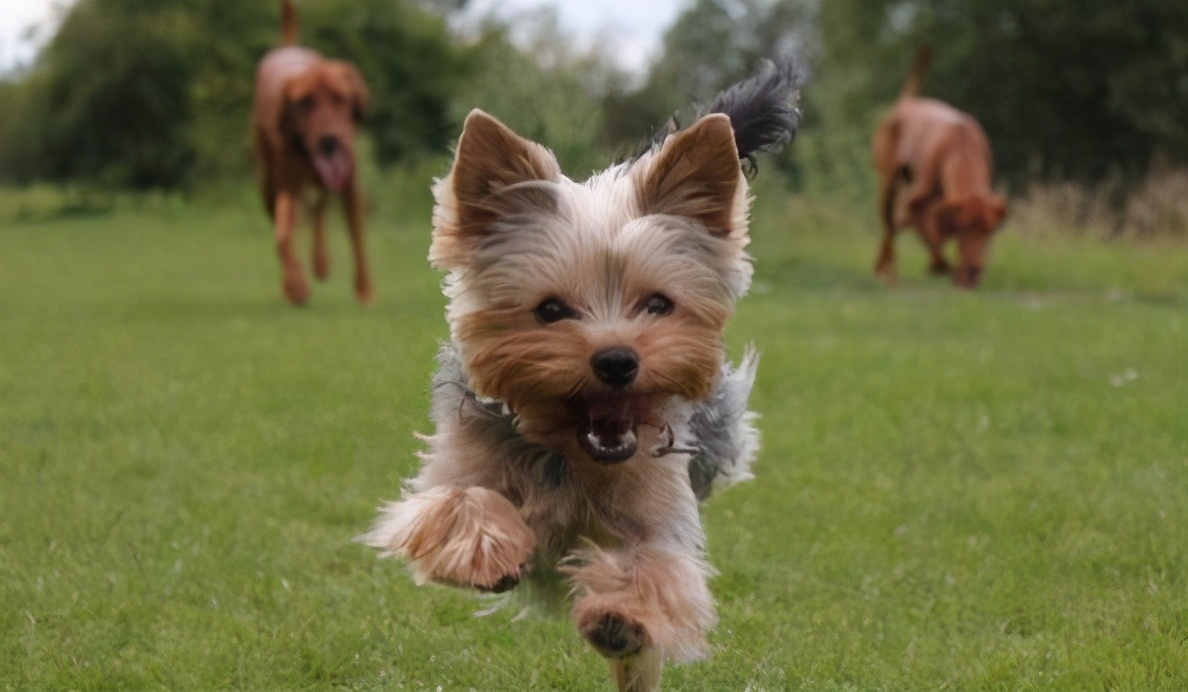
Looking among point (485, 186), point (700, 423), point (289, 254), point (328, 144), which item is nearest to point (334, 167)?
point (328, 144)

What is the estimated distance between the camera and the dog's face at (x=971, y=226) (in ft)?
54.4

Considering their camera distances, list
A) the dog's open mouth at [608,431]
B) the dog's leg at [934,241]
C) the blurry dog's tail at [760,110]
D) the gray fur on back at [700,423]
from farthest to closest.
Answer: the dog's leg at [934,241]
the blurry dog's tail at [760,110]
the gray fur on back at [700,423]
the dog's open mouth at [608,431]

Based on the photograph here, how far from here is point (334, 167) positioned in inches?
526

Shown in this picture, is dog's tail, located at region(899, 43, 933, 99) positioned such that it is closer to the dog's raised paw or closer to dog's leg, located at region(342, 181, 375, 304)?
dog's leg, located at region(342, 181, 375, 304)

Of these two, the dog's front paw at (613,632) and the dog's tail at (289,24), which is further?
the dog's tail at (289,24)

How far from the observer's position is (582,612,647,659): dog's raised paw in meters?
3.06

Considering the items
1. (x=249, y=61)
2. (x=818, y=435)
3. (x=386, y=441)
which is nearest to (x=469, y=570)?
(x=386, y=441)

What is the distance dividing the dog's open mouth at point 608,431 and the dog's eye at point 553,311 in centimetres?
22

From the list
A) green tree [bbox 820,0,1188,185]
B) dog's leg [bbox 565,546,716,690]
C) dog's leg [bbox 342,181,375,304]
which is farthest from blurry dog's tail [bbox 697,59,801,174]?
green tree [bbox 820,0,1188,185]

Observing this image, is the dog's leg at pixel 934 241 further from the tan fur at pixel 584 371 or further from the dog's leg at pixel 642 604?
the dog's leg at pixel 642 604

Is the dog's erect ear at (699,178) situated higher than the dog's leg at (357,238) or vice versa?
the dog's erect ear at (699,178)

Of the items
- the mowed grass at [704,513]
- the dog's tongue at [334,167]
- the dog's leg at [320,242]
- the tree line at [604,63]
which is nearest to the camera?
the mowed grass at [704,513]

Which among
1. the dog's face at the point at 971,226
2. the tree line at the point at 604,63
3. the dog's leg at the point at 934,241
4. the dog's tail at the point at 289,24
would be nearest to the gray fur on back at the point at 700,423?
the dog's tail at the point at 289,24

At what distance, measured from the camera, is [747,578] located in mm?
5383
